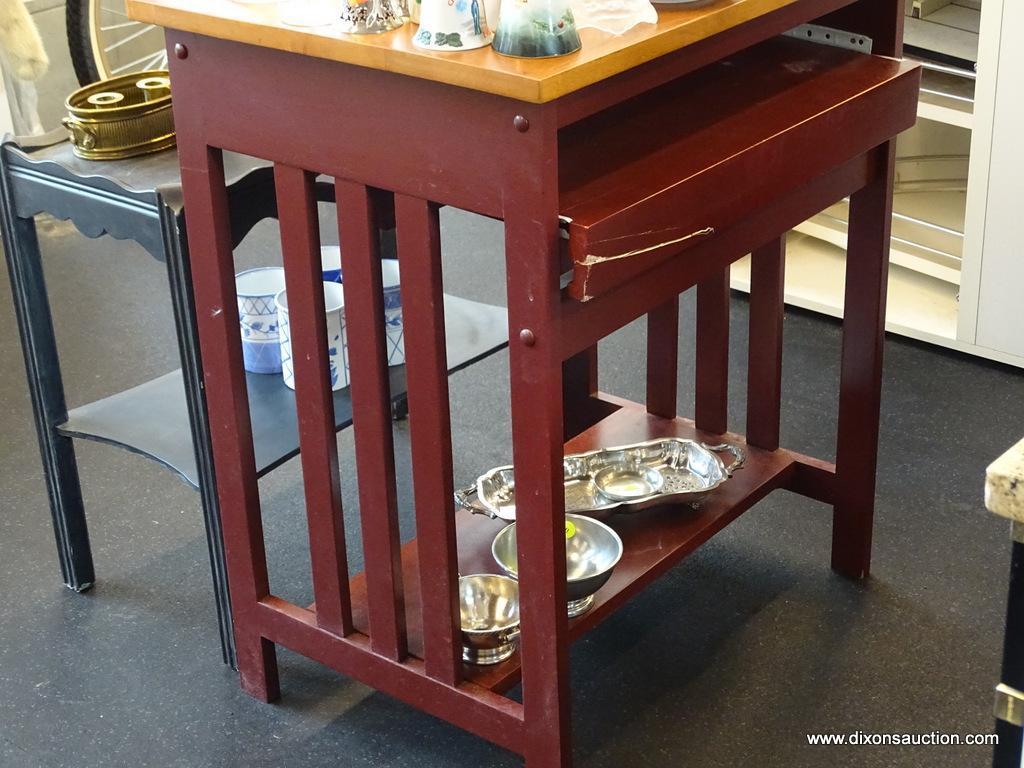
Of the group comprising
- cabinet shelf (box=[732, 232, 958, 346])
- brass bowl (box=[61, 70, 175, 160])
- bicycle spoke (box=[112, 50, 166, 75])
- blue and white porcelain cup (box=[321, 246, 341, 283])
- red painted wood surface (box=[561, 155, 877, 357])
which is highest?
brass bowl (box=[61, 70, 175, 160])

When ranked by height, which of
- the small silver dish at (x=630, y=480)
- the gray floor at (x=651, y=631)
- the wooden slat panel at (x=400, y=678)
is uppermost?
the small silver dish at (x=630, y=480)

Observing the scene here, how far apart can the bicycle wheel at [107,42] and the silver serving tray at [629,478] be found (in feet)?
5.64

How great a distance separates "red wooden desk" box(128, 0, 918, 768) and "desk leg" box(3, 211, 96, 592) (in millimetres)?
411

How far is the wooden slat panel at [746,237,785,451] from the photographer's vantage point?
2.14 meters

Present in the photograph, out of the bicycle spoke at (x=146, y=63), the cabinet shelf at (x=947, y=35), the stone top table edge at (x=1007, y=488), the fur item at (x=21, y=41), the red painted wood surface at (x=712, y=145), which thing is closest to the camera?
the stone top table edge at (x=1007, y=488)

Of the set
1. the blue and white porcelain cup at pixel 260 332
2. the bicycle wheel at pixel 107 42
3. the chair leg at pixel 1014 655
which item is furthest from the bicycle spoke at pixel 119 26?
the chair leg at pixel 1014 655

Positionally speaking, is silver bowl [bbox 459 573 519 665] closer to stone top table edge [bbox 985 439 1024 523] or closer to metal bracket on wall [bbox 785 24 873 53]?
metal bracket on wall [bbox 785 24 873 53]

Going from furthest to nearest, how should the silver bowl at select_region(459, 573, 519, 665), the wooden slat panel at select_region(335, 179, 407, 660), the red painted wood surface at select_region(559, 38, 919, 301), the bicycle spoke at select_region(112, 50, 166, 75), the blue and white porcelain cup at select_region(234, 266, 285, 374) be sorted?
the bicycle spoke at select_region(112, 50, 166, 75) < the blue and white porcelain cup at select_region(234, 266, 285, 374) < the silver bowl at select_region(459, 573, 519, 665) < the wooden slat panel at select_region(335, 179, 407, 660) < the red painted wood surface at select_region(559, 38, 919, 301)

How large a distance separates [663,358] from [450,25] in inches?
39.9

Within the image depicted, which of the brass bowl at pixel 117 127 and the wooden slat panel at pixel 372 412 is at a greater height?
the brass bowl at pixel 117 127

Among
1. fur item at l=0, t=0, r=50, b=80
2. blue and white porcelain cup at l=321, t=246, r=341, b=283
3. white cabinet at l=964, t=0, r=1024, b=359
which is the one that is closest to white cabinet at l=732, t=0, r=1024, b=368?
white cabinet at l=964, t=0, r=1024, b=359

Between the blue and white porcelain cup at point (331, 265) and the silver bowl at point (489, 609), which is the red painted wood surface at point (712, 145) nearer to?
the silver bowl at point (489, 609)

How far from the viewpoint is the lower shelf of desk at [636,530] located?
1824mm

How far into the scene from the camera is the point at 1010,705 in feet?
3.18
